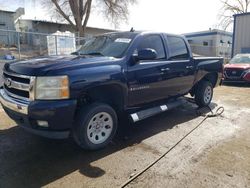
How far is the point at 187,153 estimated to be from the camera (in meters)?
3.85

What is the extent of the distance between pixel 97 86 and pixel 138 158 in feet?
4.01

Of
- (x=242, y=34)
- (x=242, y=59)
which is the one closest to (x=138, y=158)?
(x=242, y=59)

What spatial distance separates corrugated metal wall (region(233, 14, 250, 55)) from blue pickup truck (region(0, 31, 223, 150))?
16.5 meters

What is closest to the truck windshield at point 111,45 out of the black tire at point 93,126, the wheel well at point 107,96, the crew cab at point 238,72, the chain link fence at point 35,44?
the wheel well at point 107,96

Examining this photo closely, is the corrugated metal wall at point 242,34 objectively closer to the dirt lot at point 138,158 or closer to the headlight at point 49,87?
the dirt lot at point 138,158

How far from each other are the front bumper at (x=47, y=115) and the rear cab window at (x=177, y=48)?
2.70 meters

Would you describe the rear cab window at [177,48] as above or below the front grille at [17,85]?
above

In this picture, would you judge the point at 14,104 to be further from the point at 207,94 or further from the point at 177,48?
the point at 207,94

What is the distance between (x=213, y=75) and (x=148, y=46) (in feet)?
9.84

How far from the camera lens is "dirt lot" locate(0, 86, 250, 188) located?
3068mm

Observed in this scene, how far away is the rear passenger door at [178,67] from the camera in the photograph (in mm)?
5121

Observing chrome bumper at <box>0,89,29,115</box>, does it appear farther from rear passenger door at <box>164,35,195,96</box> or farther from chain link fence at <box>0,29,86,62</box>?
chain link fence at <box>0,29,86,62</box>

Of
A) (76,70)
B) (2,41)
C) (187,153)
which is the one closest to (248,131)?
(187,153)

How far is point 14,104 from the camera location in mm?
3500
